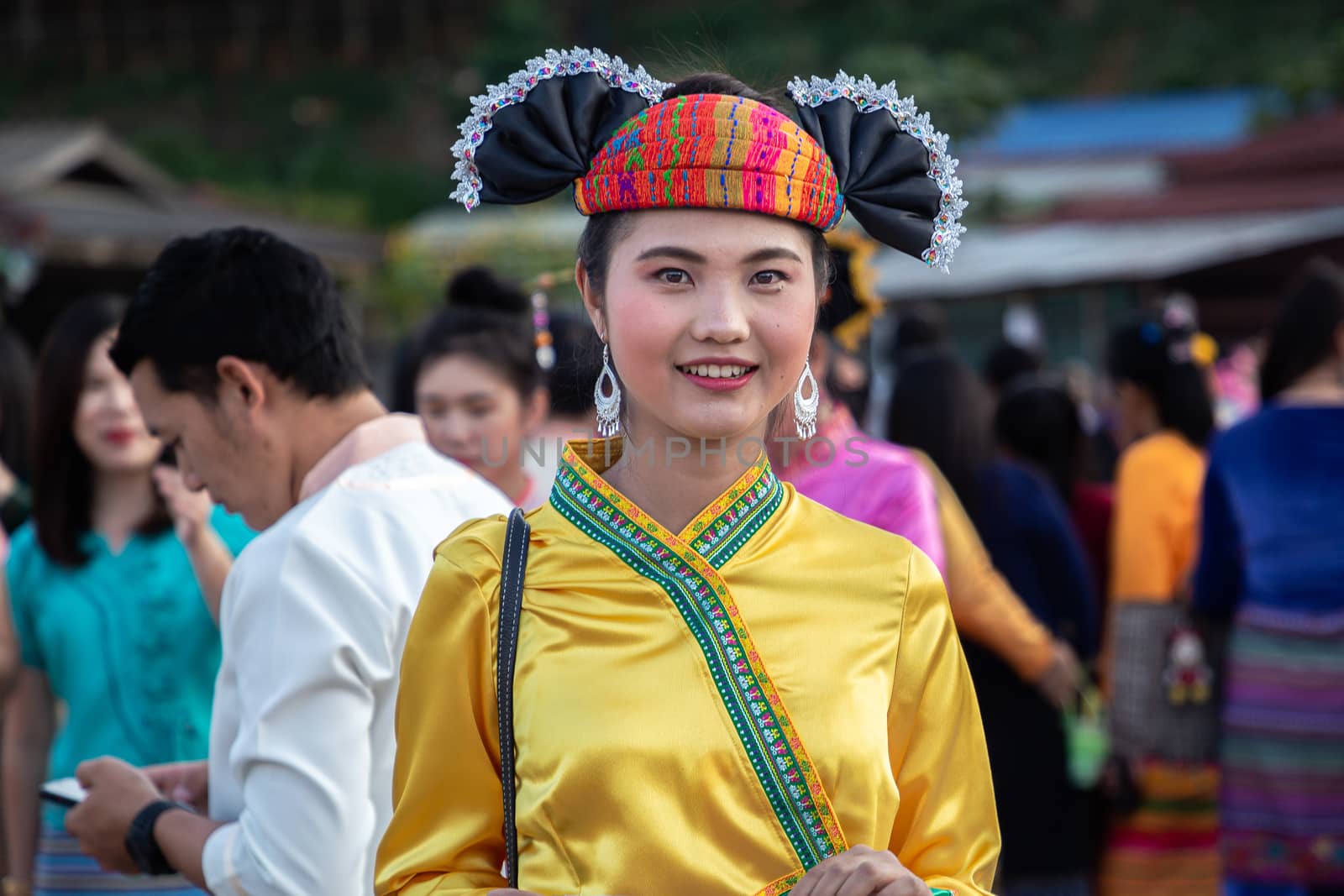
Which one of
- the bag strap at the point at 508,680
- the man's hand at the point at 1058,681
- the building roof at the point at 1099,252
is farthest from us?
the building roof at the point at 1099,252

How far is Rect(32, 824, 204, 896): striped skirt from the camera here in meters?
2.63

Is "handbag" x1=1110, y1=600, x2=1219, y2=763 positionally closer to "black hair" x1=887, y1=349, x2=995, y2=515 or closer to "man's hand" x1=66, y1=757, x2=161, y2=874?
"black hair" x1=887, y1=349, x2=995, y2=515

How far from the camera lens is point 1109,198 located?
13.3 metres

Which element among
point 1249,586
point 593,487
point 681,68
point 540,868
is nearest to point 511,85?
point 681,68

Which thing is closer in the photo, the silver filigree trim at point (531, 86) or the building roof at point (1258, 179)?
the silver filigree trim at point (531, 86)

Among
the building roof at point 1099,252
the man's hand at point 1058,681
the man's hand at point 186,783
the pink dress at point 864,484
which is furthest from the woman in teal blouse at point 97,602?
the building roof at point 1099,252

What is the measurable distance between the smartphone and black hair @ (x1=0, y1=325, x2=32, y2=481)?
7.22 ft

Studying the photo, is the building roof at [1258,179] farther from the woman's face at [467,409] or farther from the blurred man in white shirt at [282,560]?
the blurred man in white shirt at [282,560]

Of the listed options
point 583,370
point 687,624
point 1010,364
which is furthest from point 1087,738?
point 687,624

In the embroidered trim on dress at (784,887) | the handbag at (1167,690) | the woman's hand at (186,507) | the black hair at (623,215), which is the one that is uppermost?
the black hair at (623,215)

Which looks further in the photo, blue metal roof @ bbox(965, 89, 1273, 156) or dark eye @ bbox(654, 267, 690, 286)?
blue metal roof @ bbox(965, 89, 1273, 156)

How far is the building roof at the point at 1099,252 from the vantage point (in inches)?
386

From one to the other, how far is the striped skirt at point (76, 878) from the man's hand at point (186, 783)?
43 cm

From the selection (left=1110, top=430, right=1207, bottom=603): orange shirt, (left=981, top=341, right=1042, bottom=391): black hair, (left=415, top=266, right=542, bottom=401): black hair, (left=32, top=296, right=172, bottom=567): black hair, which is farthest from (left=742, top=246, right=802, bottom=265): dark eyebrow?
(left=981, top=341, right=1042, bottom=391): black hair
